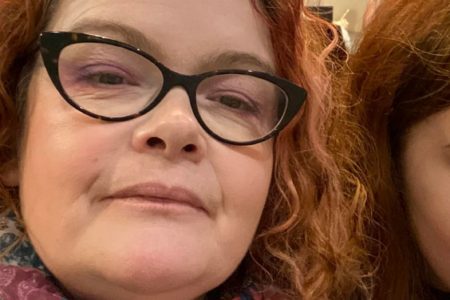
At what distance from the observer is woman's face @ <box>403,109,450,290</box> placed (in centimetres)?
97

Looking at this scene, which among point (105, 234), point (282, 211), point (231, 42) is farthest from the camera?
point (282, 211)

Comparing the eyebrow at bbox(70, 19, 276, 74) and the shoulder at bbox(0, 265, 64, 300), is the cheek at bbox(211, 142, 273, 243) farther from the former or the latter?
the shoulder at bbox(0, 265, 64, 300)

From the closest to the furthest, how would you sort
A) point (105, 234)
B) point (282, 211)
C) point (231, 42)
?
point (105, 234), point (231, 42), point (282, 211)

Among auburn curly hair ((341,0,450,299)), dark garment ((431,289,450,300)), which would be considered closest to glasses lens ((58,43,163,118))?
auburn curly hair ((341,0,450,299))

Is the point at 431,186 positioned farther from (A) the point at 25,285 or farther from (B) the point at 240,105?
(A) the point at 25,285

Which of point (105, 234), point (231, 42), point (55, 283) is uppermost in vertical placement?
point (231, 42)

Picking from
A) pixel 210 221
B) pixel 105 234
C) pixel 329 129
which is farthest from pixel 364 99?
pixel 105 234

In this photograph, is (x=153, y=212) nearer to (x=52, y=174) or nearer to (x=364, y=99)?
(x=52, y=174)

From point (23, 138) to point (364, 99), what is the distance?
57 cm

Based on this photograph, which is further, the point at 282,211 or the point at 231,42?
the point at 282,211

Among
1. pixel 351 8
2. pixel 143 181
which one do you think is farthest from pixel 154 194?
pixel 351 8

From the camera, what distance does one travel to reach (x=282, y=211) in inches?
41.7

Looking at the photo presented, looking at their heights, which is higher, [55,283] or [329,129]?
[329,129]

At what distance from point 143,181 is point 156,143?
52 millimetres
